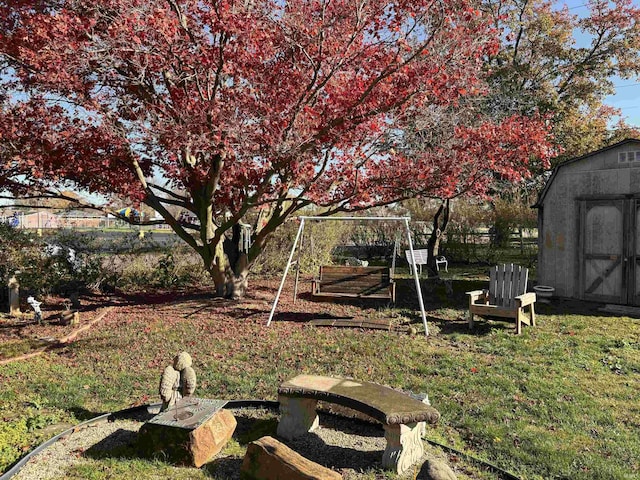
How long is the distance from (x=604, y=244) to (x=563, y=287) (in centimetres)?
118

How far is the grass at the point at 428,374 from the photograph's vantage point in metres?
3.83

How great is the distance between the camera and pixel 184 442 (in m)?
3.55

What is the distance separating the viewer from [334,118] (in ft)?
25.3

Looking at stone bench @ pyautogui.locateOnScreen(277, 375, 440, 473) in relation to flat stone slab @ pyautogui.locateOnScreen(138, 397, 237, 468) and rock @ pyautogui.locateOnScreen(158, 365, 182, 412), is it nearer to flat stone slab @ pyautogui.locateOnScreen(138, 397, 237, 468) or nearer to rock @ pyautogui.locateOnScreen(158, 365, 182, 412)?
flat stone slab @ pyautogui.locateOnScreen(138, 397, 237, 468)

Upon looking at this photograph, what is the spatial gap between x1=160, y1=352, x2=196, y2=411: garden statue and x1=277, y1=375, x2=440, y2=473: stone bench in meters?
0.82

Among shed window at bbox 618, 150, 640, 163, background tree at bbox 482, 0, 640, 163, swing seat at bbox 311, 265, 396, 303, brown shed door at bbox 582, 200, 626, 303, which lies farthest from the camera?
background tree at bbox 482, 0, 640, 163

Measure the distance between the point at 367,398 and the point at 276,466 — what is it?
906 millimetres

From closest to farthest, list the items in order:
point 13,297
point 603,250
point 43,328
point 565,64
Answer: point 43,328, point 13,297, point 603,250, point 565,64

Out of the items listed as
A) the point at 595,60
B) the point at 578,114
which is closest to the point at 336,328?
the point at 578,114

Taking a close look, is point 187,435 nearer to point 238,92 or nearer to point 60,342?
point 60,342

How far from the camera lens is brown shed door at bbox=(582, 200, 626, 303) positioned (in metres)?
9.23

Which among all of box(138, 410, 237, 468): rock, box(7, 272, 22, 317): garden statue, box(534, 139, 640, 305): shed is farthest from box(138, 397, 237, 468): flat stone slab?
box(534, 139, 640, 305): shed

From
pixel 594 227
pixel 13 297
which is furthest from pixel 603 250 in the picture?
pixel 13 297

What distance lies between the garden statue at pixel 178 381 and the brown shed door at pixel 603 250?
8.61 metres
